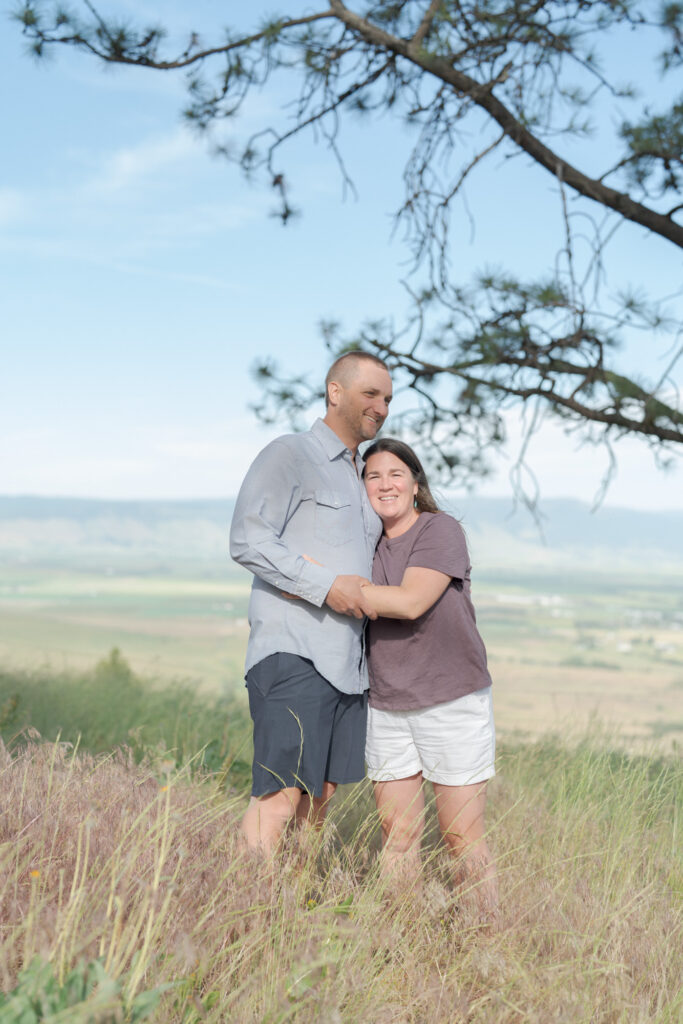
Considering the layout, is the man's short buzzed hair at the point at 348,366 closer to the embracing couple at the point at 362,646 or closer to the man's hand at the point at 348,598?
the embracing couple at the point at 362,646

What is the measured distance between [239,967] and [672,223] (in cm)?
490

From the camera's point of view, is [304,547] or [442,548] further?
[304,547]

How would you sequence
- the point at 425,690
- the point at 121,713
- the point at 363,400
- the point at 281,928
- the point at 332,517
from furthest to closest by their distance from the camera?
the point at 121,713, the point at 363,400, the point at 332,517, the point at 425,690, the point at 281,928

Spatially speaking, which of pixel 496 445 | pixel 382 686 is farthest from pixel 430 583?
pixel 496 445

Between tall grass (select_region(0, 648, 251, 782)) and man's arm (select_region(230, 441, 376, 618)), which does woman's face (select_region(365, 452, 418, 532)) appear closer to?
man's arm (select_region(230, 441, 376, 618))

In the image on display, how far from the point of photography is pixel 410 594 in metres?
2.92

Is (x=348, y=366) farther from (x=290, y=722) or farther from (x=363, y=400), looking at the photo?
(x=290, y=722)

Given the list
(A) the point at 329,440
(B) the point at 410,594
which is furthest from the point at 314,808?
(A) the point at 329,440

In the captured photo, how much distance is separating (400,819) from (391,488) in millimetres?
1157

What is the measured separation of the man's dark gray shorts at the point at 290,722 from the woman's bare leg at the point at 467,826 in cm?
45

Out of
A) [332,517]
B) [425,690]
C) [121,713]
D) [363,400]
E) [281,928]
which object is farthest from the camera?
[121,713]

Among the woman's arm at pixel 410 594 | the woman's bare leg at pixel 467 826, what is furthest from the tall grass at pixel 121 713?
the woman's arm at pixel 410 594

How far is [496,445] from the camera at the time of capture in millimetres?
5949

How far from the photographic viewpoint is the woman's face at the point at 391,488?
126 inches
